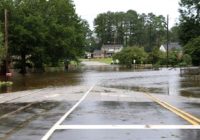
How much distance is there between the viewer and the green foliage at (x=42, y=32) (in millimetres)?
73125

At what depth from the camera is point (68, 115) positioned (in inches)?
599

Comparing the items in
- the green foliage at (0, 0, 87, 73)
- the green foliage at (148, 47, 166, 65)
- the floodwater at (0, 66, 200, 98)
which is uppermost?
the green foliage at (0, 0, 87, 73)

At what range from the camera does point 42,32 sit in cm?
7506

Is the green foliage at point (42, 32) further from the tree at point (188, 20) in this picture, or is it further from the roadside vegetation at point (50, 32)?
the tree at point (188, 20)

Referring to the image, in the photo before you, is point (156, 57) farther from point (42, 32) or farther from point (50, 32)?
point (42, 32)

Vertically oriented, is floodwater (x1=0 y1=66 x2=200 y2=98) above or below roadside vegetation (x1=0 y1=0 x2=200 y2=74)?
below

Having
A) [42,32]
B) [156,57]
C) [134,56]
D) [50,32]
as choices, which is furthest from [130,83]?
[134,56]

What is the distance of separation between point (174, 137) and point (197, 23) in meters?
76.4

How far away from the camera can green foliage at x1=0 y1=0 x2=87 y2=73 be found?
7312cm

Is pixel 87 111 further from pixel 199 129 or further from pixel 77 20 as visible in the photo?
pixel 77 20

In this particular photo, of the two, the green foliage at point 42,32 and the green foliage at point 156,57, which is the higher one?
the green foliage at point 42,32

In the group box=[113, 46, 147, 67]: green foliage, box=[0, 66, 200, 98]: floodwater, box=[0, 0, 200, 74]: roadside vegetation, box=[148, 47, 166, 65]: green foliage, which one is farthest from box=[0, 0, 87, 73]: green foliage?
box=[113, 46, 147, 67]: green foliage

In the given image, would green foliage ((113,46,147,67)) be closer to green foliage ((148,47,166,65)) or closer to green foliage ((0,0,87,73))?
green foliage ((148,47,166,65))

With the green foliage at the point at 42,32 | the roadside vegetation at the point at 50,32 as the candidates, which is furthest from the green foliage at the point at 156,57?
the green foliage at the point at 42,32
